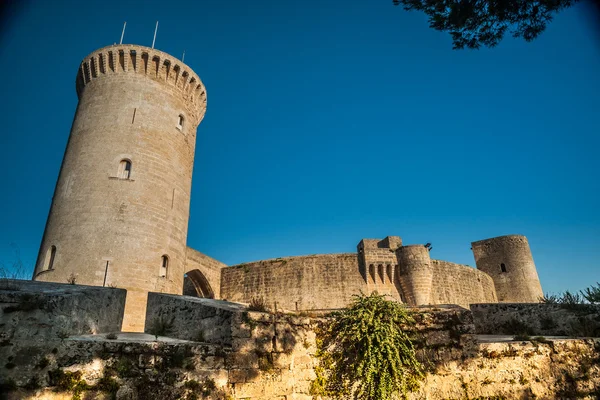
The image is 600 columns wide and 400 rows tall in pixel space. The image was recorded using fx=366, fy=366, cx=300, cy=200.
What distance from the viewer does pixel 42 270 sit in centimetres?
1137

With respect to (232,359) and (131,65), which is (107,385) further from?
(131,65)

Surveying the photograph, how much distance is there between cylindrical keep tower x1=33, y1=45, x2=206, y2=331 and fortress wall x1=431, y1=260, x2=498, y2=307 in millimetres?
15482

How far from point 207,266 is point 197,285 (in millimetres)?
1756

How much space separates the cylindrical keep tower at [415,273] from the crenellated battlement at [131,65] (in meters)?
15.4

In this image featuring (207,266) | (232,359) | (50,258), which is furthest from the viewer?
(207,266)

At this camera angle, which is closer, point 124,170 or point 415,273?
point 124,170

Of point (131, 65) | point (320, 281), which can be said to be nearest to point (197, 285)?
point (320, 281)

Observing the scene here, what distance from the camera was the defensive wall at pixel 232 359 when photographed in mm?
3578

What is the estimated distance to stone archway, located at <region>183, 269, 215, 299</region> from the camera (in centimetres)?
2158

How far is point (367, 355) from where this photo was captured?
4.74 meters

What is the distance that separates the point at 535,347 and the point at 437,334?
4.57ft

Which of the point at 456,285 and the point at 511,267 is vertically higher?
the point at 511,267

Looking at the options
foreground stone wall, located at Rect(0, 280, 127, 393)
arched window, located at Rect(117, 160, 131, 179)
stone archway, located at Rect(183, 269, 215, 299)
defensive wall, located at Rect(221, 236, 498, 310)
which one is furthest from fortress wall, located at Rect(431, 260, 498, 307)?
foreground stone wall, located at Rect(0, 280, 127, 393)

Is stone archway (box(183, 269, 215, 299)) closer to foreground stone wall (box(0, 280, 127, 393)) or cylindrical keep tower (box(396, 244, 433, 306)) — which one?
cylindrical keep tower (box(396, 244, 433, 306))
